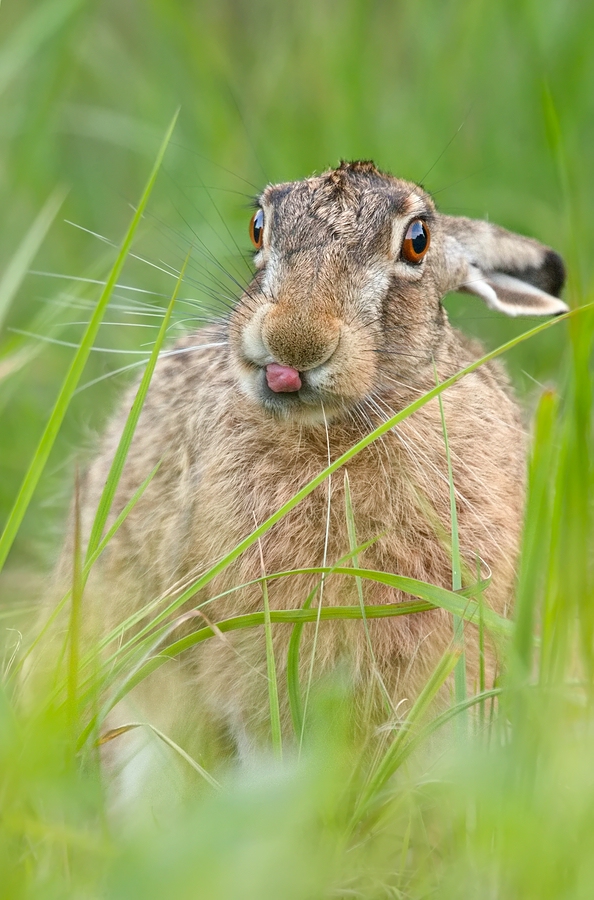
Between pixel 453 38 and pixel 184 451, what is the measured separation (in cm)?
280

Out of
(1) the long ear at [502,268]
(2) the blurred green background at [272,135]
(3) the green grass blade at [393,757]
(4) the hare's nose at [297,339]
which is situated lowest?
(3) the green grass blade at [393,757]

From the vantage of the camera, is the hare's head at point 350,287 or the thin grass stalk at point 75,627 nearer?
the thin grass stalk at point 75,627

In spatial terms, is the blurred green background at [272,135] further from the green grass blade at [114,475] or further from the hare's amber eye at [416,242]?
the green grass blade at [114,475]

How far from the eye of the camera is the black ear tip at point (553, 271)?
3.52 m

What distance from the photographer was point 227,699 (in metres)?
2.93

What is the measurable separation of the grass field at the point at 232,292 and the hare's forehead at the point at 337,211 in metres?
0.38

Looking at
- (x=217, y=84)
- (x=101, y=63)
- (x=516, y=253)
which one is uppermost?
(x=101, y=63)

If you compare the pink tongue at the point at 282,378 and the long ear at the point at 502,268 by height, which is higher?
the long ear at the point at 502,268

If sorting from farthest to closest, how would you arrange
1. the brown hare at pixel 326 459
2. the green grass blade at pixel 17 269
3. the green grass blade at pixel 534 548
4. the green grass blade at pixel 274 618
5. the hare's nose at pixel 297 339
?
the green grass blade at pixel 17 269 < the brown hare at pixel 326 459 < the hare's nose at pixel 297 339 < the green grass blade at pixel 274 618 < the green grass blade at pixel 534 548

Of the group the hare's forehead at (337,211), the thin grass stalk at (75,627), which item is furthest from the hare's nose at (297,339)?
the thin grass stalk at (75,627)

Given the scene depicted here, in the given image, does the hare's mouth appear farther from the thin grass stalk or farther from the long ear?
the long ear

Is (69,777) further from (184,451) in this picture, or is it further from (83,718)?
(184,451)

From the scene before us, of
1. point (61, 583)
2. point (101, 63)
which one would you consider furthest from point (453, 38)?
point (61, 583)

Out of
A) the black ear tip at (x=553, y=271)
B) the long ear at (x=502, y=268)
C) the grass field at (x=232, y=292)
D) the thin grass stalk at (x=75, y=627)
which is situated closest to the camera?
the grass field at (x=232, y=292)
